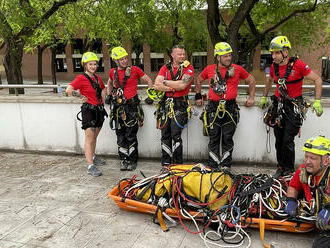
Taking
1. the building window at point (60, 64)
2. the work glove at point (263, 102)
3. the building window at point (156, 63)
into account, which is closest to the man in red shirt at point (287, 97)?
the work glove at point (263, 102)

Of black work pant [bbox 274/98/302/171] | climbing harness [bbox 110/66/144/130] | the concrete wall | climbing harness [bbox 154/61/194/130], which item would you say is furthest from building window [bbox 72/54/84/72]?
black work pant [bbox 274/98/302/171]

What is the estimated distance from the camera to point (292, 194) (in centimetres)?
336

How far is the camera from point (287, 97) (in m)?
4.39

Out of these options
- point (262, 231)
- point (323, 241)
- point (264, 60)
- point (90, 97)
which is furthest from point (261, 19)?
point (264, 60)

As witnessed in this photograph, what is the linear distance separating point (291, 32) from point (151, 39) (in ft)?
25.8

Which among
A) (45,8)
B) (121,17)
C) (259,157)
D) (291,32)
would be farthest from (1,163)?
(291,32)

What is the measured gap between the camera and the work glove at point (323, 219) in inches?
115

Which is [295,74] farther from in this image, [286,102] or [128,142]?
[128,142]

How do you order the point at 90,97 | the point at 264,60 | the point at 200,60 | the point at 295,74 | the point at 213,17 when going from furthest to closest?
the point at 200,60 < the point at 264,60 < the point at 213,17 < the point at 90,97 < the point at 295,74

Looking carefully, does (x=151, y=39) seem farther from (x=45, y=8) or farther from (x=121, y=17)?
(x=45, y=8)

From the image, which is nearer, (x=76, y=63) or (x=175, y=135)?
(x=175, y=135)

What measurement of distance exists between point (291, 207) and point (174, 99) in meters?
2.42

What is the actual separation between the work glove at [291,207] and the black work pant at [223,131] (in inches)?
67.3

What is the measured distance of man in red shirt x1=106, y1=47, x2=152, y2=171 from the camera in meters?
5.14
